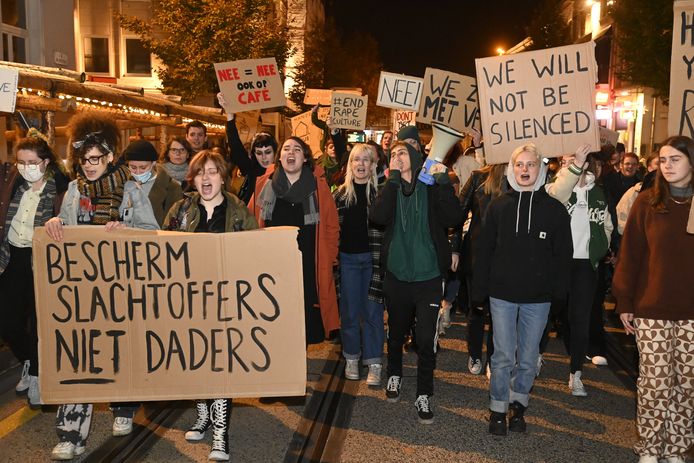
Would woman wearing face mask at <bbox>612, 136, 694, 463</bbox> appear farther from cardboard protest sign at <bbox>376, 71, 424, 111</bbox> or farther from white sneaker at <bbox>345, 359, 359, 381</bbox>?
cardboard protest sign at <bbox>376, 71, 424, 111</bbox>

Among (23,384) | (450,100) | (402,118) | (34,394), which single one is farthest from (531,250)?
(402,118)

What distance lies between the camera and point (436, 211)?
5.68 m

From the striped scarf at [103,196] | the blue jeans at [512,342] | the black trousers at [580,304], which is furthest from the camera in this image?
the black trousers at [580,304]

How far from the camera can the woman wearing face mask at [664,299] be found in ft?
14.5

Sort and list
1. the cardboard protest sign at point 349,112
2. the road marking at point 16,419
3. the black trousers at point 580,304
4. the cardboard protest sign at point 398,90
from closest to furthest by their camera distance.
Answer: the road marking at point 16,419 → the black trousers at point 580,304 → the cardboard protest sign at point 398,90 → the cardboard protest sign at point 349,112

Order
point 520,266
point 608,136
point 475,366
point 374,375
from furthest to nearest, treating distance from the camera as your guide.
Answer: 1. point 608,136
2. point 475,366
3. point 374,375
4. point 520,266

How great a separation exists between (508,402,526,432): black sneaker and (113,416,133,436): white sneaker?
109 inches

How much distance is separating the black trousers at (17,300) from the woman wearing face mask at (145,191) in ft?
3.59

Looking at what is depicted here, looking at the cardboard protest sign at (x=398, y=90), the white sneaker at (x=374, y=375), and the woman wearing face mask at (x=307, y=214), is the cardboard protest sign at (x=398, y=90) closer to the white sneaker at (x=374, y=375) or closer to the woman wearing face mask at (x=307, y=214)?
the woman wearing face mask at (x=307, y=214)

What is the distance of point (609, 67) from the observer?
107ft

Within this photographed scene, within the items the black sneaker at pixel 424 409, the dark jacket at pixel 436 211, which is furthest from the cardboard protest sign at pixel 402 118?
the black sneaker at pixel 424 409

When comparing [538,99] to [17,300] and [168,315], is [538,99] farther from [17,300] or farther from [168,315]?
[17,300]

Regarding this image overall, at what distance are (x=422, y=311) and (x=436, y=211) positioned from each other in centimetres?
79

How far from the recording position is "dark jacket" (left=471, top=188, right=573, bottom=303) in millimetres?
5086
